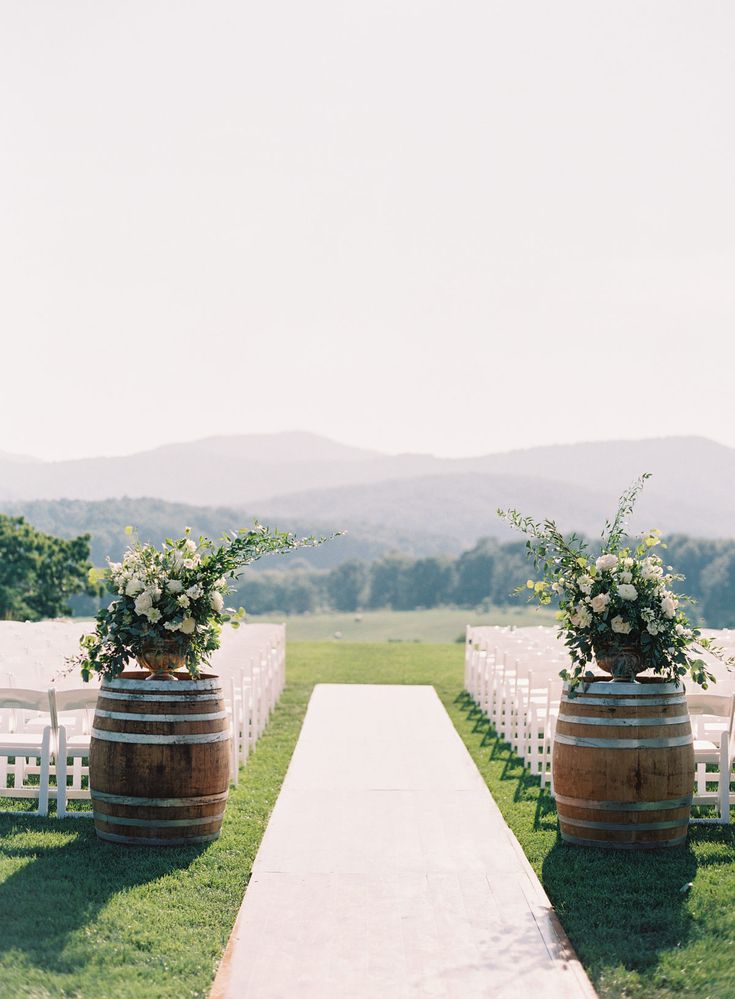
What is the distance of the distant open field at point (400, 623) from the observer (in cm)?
9094

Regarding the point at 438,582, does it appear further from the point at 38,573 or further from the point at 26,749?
the point at 26,749

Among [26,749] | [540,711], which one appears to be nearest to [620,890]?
[26,749]

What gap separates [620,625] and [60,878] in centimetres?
389

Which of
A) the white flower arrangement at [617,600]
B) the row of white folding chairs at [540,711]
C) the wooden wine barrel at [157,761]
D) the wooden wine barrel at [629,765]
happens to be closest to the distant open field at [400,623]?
the row of white folding chairs at [540,711]

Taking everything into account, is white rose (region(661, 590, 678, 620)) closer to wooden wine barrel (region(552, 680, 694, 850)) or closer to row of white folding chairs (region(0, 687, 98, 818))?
wooden wine barrel (region(552, 680, 694, 850))

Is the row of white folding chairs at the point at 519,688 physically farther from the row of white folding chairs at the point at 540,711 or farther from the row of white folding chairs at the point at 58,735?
the row of white folding chairs at the point at 58,735

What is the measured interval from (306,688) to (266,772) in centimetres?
793

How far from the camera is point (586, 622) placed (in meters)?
7.82

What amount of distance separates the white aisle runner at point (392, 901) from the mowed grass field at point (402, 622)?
7745 cm

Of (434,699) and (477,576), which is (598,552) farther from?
(477,576)

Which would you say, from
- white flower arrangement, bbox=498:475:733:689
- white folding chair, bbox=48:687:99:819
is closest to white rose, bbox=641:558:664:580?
white flower arrangement, bbox=498:475:733:689

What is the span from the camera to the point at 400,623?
10100 cm

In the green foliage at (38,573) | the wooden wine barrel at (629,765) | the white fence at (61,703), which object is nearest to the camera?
the wooden wine barrel at (629,765)

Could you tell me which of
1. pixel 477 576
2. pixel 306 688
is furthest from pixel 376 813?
pixel 477 576
